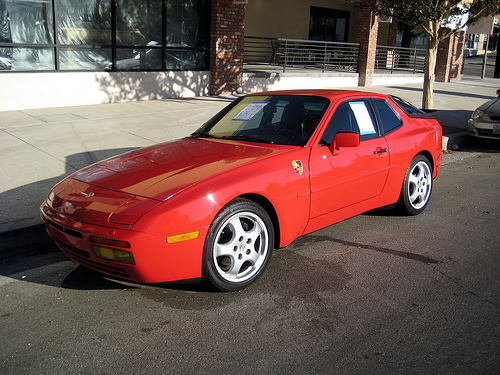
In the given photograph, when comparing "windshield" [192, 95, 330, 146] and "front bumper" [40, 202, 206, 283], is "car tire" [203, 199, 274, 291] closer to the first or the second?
"front bumper" [40, 202, 206, 283]

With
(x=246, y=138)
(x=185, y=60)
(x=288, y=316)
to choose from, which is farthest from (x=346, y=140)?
(x=185, y=60)

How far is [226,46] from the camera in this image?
46.8 feet

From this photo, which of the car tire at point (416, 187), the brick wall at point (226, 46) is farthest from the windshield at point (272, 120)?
the brick wall at point (226, 46)

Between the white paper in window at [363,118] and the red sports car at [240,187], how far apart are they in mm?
12

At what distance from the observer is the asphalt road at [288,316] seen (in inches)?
115

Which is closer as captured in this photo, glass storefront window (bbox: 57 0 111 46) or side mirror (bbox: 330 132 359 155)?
side mirror (bbox: 330 132 359 155)

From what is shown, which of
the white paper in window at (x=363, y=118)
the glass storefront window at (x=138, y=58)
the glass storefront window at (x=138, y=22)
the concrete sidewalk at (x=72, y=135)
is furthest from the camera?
the glass storefront window at (x=138, y=58)

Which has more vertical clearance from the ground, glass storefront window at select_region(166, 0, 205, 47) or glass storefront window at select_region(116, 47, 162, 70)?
glass storefront window at select_region(166, 0, 205, 47)

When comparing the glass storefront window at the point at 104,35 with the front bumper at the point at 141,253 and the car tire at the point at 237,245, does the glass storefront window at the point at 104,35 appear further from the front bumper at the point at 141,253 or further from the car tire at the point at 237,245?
the car tire at the point at 237,245

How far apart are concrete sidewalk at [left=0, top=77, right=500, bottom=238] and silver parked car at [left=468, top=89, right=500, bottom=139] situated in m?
0.45

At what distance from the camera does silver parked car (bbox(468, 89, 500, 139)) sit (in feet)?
32.1

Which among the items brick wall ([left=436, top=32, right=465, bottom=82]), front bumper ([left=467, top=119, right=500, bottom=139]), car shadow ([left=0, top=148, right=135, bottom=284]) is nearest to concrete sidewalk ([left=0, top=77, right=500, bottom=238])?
car shadow ([left=0, top=148, right=135, bottom=284])

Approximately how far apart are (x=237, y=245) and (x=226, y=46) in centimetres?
1150

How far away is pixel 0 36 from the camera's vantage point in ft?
35.3
